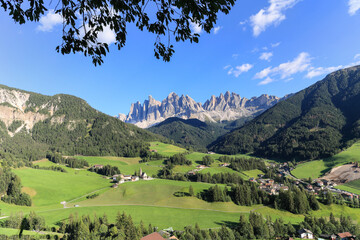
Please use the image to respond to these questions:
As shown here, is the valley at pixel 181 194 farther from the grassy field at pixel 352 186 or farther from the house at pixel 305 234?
the house at pixel 305 234

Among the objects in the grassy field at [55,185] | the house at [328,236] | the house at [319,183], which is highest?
the grassy field at [55,185]

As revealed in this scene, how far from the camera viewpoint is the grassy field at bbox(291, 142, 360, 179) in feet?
389

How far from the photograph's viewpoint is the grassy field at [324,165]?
119m

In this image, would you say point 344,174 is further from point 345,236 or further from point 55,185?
point 55,185

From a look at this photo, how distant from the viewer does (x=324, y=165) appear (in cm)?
12800

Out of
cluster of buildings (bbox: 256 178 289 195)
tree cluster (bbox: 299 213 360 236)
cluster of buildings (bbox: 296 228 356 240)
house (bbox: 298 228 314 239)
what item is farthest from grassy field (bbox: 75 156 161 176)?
cluster of buildings (bbox: 296 228 356 240)

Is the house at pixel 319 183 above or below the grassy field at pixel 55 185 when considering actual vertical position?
below

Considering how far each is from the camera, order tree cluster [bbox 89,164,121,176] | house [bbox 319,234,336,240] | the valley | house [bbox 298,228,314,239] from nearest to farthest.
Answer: house [bbox 319,234,336,240] → house [bbox 298,228,314,239] → the valley → tree cluster [bbox 89,164,121,176]

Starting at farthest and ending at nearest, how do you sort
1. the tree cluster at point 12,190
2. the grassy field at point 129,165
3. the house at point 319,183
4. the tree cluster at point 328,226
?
the grassy field at point 129,165 → the house at point 319,183 → the tree cluster at point 12,190 → the tree cluster at point 328,226

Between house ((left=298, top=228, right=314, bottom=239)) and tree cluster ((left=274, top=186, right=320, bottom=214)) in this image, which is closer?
house ((left=298, top=228, right=314, bottom=239))

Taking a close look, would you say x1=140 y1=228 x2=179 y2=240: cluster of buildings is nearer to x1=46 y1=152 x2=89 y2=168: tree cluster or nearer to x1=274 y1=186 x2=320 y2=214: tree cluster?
x1=274 y1=186 x2=320 y2=214: tree cluster

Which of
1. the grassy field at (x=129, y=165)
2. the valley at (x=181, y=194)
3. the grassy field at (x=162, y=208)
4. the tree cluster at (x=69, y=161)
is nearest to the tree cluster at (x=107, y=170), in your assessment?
the valley at (x=181, y=194)

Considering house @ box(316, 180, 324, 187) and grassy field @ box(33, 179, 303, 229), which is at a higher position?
grassy field @ box(33, 179, 303, 229)

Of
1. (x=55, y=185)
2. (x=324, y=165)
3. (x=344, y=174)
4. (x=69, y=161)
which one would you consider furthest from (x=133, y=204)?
(x=324, y=165)
